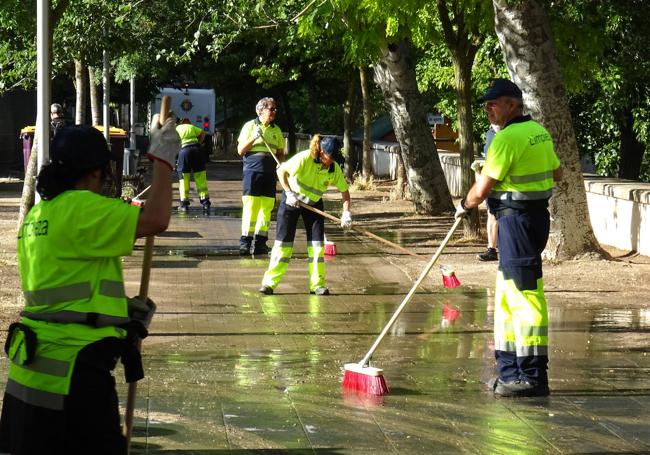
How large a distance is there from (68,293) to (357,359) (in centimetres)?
473

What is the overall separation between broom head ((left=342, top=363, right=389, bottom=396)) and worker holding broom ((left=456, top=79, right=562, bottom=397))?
2.39ft

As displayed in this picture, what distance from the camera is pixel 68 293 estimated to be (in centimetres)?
457

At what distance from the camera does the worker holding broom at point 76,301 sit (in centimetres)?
450

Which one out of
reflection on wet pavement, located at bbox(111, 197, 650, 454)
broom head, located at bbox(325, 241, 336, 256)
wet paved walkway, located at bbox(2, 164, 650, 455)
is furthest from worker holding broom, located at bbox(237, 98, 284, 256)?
reflection on wet pavement, located at bbox(111, 197, 650, 454)

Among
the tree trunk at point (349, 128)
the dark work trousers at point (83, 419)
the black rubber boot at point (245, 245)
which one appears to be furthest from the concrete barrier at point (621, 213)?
the tree trunk at point (349, 128)

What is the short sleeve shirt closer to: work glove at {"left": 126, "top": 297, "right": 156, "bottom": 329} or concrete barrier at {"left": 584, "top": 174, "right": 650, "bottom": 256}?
concrete barrier at {"left": 584, "top": 174, "right": 650, "bottom": 256}

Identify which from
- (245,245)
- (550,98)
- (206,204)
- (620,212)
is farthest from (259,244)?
(206,204)

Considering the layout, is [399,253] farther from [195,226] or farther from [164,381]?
[164,381]

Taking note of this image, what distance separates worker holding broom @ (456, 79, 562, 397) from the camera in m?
7.93

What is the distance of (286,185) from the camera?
1244 cm

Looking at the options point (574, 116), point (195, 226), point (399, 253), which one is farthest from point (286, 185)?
point (574, 116)

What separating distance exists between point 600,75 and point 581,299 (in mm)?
9122

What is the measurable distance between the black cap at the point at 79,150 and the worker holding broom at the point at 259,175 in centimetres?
1088

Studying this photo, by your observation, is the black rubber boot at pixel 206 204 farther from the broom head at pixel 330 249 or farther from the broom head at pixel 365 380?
the broom head at pixel 365 380
